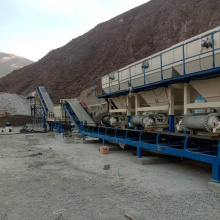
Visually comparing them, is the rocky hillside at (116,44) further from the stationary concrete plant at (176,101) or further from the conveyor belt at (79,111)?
the stationary concrete plant at (176,101)

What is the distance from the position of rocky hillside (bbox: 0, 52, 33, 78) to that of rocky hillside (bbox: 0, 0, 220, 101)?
A: 6416 cm

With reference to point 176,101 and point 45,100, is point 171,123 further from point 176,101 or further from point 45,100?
point 45,100

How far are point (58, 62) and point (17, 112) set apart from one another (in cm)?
2141

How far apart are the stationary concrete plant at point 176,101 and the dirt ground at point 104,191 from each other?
0.67 m

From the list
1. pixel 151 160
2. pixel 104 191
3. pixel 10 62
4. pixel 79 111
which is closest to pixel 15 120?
pixel 79 111

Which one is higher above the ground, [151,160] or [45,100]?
[45,100]

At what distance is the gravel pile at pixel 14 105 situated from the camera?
27980mm

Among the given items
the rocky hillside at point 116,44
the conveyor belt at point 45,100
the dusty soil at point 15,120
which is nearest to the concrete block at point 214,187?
the conveyor belt at point 45,100

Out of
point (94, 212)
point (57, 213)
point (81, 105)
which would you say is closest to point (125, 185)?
point (94, 212)

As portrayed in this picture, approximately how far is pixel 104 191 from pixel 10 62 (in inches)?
5090

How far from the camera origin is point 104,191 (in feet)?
15.0

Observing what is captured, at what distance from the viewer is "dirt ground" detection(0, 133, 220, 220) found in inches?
141

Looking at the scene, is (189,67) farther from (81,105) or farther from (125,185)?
(81,105)

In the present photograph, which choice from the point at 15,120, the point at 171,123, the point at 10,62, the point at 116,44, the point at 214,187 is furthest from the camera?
the point at 10,62
